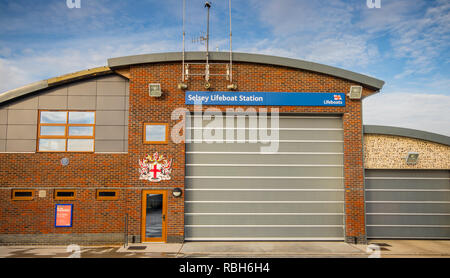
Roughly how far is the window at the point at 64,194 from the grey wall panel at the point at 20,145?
2.11m

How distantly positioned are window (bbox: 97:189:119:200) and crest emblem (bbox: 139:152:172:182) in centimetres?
144

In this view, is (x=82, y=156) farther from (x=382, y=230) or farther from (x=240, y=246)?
(x=382, y=230)

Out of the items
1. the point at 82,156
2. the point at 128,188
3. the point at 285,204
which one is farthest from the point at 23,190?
the point at 285,204

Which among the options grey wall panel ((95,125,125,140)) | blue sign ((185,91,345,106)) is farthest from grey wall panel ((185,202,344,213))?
grey wall panel ((95,125,125,140))

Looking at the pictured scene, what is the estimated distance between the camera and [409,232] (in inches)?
584

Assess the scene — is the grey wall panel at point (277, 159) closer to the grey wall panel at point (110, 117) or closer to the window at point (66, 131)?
the grey wall panel at point (110, 117)

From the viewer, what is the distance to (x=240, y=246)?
13328mm

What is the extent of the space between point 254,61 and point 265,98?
1667mm

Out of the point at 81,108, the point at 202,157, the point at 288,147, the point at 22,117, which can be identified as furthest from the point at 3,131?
the point at 288,147

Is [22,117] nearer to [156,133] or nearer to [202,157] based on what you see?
[156,133]

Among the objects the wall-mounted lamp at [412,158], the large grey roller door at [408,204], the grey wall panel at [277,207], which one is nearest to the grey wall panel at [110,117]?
the grey wall panel at [277,207]

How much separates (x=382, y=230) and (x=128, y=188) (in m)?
11.2

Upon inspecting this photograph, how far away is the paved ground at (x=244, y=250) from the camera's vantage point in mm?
12039

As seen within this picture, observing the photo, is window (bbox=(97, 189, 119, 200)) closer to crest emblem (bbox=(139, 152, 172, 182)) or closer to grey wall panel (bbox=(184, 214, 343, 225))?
crest emblem (bbox=(139, 152, 172, 182))
